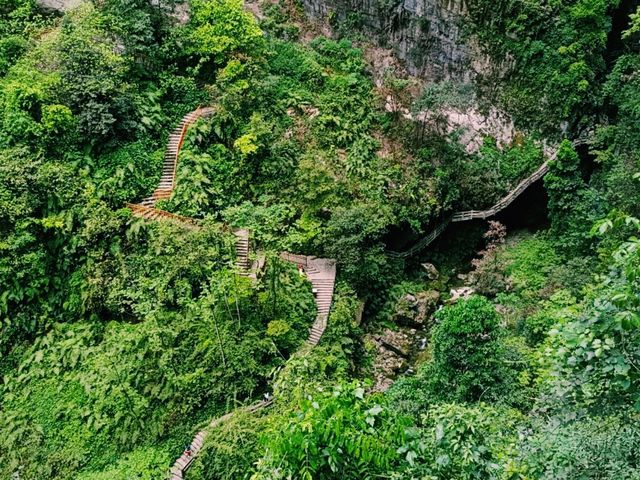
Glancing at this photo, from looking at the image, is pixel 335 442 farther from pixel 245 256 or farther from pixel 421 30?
pixel 421 30

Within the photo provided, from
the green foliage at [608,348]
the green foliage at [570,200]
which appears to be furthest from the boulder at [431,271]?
the green foliage at [608,348]

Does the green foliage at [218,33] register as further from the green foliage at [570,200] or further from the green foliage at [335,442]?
the green foliage at [335,442]

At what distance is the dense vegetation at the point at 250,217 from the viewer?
600 inches

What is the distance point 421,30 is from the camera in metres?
24.5

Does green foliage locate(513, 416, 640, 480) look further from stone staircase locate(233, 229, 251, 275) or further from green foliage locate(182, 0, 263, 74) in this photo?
green foliage locate(182, 0, 263, 74)

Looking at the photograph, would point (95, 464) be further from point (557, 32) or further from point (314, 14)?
point (557, 32)

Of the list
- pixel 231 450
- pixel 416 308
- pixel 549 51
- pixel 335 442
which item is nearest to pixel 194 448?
pixel 231 450

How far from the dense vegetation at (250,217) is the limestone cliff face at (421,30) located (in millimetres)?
1026

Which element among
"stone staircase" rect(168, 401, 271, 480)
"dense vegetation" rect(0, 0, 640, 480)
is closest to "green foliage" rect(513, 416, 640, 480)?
"dense vegetation" rect(0, 0, 640, 480)

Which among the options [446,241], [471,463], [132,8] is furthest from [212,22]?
[471,463]

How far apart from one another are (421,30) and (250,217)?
12.5 meters

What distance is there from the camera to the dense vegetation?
15242 mm

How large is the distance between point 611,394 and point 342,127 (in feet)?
58.8

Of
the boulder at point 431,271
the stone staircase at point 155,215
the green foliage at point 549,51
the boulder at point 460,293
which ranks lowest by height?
the boulder at point 460,293
